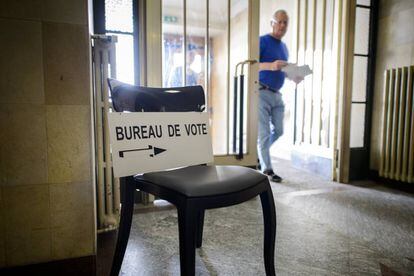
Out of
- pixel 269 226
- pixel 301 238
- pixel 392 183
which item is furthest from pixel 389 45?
pixel 269 226

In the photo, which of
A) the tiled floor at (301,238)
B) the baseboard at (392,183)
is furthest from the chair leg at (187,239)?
the baseboard at (392,183)

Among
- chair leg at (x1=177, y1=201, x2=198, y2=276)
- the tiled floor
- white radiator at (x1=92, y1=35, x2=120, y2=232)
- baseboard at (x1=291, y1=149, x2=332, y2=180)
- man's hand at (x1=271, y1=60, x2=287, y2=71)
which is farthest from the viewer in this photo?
baseboard at (x1=291, y1=149, x2=332, y2=180)

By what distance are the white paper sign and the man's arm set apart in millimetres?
1525

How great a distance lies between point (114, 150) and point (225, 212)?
1053mm

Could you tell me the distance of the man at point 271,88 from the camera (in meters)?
2.61

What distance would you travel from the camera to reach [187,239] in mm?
744

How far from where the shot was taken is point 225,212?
180 centimetres

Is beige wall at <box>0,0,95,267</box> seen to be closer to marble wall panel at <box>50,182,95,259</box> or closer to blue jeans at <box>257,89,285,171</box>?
marble wall panel at <box>50,182,95,259</box>

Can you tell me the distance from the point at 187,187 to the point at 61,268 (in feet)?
2.01

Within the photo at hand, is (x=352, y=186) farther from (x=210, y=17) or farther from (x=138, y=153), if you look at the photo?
(x=138, y=153)

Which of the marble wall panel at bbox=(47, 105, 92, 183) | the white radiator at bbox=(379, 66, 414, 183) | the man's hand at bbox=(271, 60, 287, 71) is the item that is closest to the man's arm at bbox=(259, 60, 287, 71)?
the man's hand at bbox=(271, 60, 287, 71)

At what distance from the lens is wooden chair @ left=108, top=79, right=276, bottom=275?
763 millimetres

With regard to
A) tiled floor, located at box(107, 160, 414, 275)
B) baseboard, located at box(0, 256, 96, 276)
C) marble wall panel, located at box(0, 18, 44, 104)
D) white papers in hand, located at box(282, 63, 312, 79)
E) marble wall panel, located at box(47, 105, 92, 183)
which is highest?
white papers in hand, located at box(282, 63, 312, 79)

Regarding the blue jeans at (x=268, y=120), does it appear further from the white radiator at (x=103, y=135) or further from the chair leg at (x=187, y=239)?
the chair leg at (x=187, y=239)
